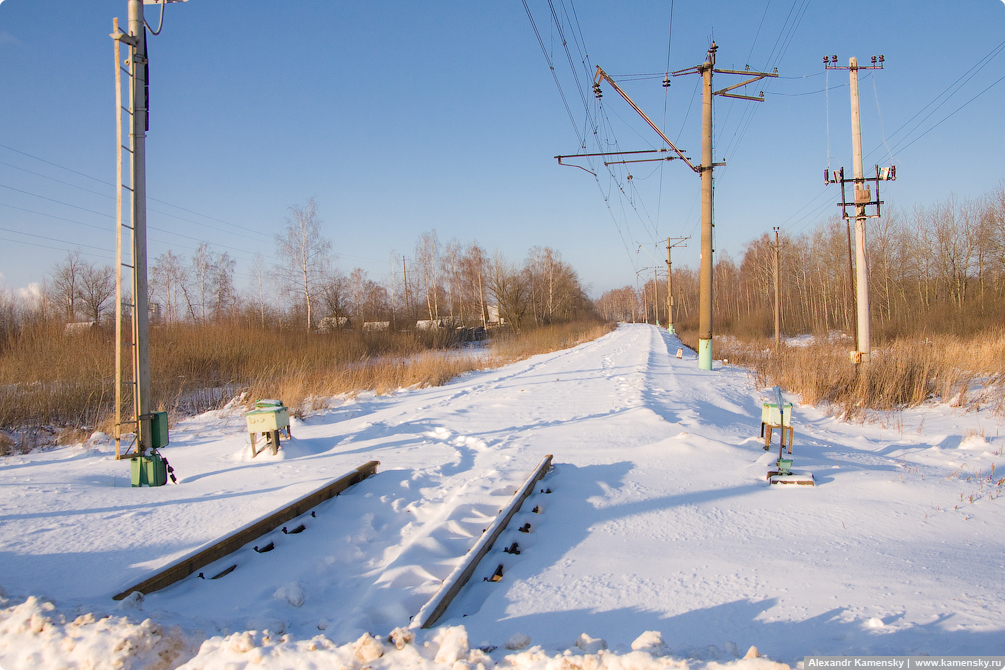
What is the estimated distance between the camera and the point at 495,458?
6.78 meters

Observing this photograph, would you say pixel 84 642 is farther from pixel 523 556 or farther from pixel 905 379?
pixel 905 379

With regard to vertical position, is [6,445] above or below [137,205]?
below

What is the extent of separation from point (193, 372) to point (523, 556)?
1631cm

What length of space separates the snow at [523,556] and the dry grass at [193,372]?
14.9ft

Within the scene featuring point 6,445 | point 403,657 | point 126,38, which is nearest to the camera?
point 403,657

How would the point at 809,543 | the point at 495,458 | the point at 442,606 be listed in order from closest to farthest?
1. the point at 442,606
2. the point at 809,543
3. the point at 495,458

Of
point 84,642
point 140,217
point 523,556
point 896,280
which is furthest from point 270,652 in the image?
point 896,280

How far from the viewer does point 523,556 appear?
4016mm

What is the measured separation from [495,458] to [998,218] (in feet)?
135

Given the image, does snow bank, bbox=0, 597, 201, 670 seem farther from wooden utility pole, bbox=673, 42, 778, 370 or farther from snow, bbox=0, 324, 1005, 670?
wooden utility pole, bbox=673, 42, 778, 370

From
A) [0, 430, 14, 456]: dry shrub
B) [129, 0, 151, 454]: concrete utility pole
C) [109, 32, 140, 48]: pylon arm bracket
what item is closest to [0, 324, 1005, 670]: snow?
[129, 0, 151, 454]: concrete utility pole

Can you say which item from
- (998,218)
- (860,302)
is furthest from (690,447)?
(998,218)

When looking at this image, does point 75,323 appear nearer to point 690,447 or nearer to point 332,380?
point 332,380

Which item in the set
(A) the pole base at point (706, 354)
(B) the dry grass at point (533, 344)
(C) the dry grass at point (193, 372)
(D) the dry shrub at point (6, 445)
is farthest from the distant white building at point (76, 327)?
(A) the pole base at point (706, 354)
